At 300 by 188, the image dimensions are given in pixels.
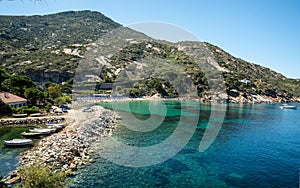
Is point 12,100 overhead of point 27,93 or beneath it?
beneath

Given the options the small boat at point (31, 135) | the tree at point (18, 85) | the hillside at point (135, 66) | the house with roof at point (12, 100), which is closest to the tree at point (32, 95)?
the house with roof at point (12, 100)

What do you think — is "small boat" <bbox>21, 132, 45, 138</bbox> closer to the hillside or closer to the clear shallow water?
the clear shallow water

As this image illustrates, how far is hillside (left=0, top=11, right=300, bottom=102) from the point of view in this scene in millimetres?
104438

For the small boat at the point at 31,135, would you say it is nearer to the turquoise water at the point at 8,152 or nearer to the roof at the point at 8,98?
the turquoise water at the point at 8,152

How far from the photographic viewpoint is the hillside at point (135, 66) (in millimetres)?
104438

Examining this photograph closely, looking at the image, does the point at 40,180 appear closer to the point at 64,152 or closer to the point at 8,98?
the point at 64,152

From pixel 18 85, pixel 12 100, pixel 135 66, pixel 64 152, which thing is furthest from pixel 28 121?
pixel 135 66

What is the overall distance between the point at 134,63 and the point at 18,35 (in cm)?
8811

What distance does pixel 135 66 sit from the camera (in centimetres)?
12538

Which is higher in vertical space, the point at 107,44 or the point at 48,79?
the point at 107,44

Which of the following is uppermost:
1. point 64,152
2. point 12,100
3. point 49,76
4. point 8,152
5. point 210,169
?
point 49,76

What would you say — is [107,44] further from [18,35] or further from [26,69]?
[18,35]

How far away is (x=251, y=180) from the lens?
1675cm

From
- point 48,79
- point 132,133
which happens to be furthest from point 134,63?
point 132,133
